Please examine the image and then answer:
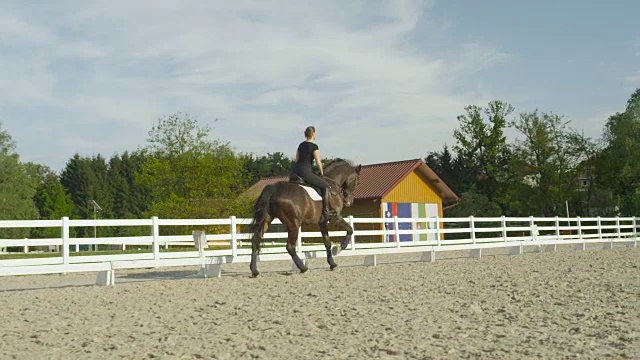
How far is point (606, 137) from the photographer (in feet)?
174

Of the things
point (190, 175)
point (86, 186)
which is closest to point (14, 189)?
point (86, 186)

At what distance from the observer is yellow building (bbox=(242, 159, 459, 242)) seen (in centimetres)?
4034

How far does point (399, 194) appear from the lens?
4184 cm

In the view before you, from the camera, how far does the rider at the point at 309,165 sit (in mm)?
11961

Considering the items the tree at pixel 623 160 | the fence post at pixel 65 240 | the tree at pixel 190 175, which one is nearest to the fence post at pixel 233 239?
the fence post at pixel 65 240

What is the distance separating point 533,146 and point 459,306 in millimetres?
49717

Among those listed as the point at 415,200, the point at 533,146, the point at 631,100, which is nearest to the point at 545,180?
the point at 533,146

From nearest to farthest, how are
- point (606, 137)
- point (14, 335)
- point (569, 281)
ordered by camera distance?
point (14, 335) < point (569, 281) < point (606, 137)

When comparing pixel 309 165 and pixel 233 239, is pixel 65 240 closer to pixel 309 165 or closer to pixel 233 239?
pixel 233 239

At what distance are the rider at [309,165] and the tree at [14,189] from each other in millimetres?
46989

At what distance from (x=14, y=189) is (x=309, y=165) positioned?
51171 mm

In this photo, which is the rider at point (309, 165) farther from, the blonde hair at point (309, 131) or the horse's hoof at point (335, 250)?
the horse's hoof at point (335, 250)

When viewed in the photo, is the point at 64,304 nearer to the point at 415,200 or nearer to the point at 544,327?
the point at 544,327

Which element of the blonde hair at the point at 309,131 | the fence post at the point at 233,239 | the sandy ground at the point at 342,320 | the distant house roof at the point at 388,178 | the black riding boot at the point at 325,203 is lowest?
the sandy ground at the point at 342,320
